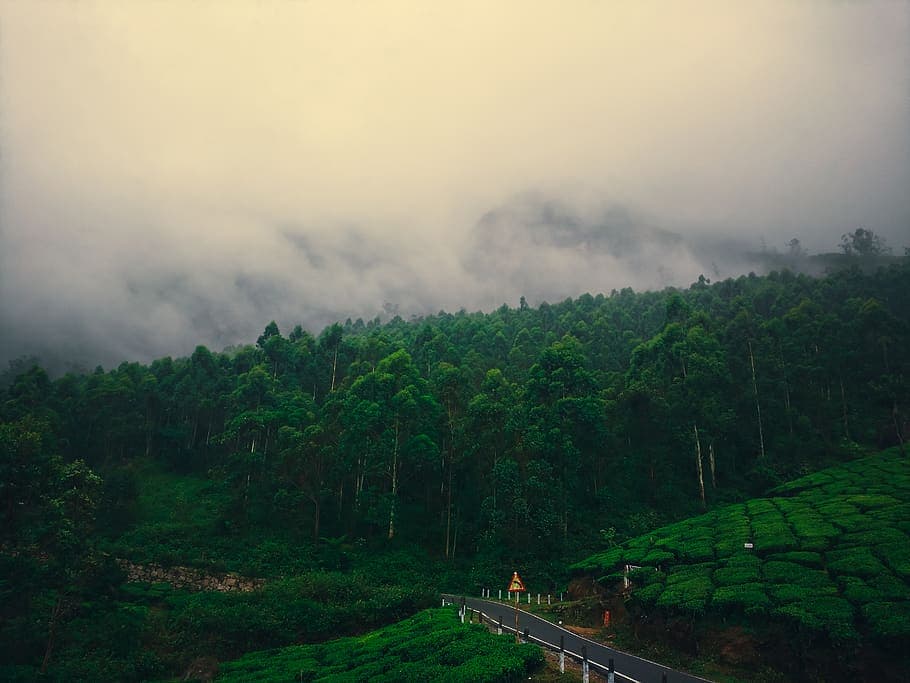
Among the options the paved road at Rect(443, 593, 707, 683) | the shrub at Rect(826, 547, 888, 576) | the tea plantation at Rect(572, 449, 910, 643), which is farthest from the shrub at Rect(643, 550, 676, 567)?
the shrub at Rect(826, 547, 888, 576)

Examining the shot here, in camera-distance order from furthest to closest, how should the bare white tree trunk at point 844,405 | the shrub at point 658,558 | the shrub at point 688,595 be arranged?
the bare white tree trunk at point 844,405 → the shrub at point 658,558 → the shrub at point 688,595

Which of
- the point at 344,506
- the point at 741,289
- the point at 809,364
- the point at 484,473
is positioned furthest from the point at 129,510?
the point at 741,289

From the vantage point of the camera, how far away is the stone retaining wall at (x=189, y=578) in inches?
1497

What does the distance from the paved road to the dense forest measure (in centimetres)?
1282

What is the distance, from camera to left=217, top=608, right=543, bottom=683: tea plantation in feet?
51.2

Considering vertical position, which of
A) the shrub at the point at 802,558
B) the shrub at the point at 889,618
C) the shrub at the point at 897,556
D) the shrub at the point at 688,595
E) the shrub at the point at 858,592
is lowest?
the shrub at the point at 688,595

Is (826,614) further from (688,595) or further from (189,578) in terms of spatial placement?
(189,578)

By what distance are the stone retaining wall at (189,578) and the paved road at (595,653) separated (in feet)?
66.4

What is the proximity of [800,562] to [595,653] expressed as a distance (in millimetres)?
10155

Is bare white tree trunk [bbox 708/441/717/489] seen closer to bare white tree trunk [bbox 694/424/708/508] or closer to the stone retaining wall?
bare white tree trunk [bbox 694/424/708/508]

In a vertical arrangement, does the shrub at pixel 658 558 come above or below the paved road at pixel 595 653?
above

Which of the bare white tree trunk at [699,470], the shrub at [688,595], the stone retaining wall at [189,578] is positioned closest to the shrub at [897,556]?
the shrub at [688,595]

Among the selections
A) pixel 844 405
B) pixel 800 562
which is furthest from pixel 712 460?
pixel 800 562

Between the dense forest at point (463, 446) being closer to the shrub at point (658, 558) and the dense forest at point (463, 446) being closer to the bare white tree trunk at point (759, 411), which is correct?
the bare white tree trunk at point (759, 411)
